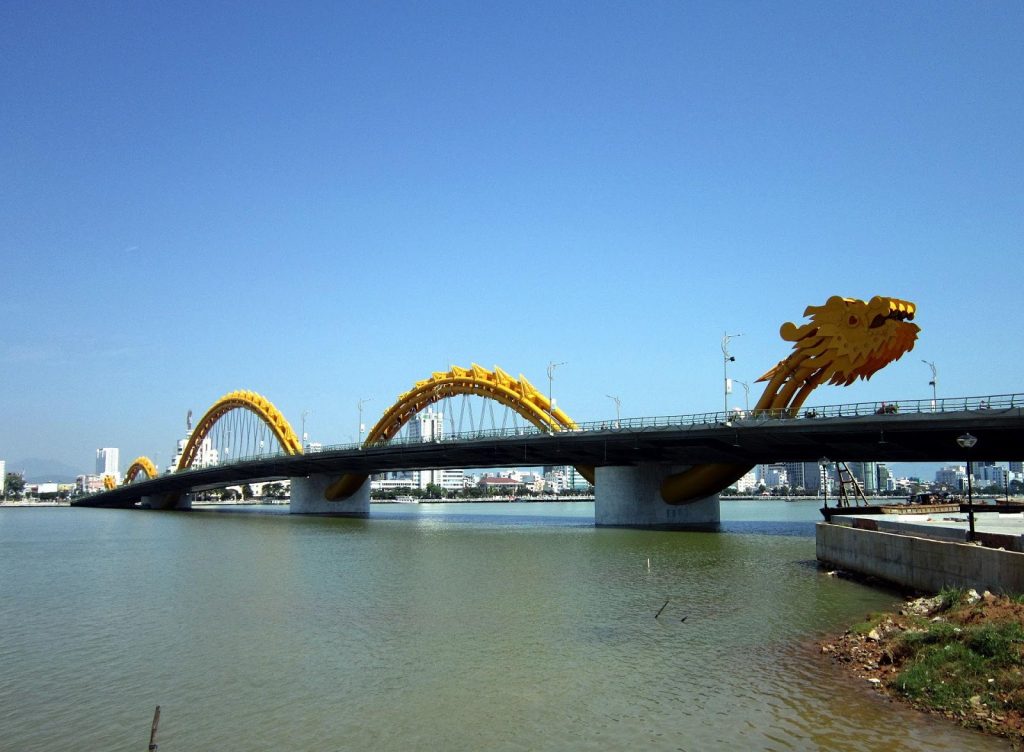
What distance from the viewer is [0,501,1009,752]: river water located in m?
14.1

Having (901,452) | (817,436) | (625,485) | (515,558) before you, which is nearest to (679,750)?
(515,558)

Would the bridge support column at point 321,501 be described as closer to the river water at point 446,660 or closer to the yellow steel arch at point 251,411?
the yellow steel arch at point 251,411

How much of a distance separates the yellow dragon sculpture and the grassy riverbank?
37.5 meters

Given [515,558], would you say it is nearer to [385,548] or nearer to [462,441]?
[385,548]

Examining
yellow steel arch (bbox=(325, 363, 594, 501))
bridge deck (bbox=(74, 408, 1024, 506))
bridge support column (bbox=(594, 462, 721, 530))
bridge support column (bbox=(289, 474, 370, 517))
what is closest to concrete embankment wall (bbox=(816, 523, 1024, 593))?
bridge deck (bbox=(74, 408, 1024, 506))

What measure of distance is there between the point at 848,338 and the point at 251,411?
332 ft

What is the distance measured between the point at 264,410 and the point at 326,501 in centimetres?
2486

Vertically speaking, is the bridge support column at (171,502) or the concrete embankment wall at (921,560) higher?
the concrete embankment wall at (921,560)

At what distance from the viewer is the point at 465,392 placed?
9881 centimetres

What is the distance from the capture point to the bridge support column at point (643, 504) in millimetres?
70812

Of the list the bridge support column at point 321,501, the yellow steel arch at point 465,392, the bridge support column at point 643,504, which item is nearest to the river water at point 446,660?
the bridge support column at point 643,504

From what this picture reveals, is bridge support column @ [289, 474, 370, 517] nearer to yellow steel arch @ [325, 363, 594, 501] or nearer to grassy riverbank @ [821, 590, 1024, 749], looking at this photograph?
yellow steel arch @ [325, 363, 594, 501]

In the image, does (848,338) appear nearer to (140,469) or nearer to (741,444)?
(741,444)

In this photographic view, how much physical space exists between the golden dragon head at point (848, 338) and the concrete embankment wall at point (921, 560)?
901 inches
